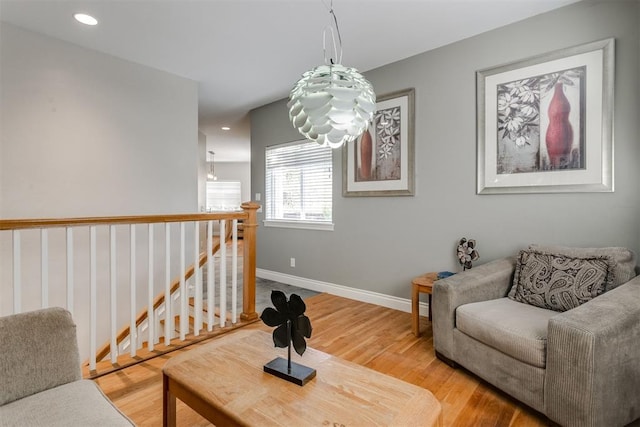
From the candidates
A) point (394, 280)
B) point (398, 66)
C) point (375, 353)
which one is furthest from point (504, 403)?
point (398, 66)

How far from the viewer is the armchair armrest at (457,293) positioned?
2.13 metres

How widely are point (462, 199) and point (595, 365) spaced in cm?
168

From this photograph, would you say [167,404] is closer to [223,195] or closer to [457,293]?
[457,293]

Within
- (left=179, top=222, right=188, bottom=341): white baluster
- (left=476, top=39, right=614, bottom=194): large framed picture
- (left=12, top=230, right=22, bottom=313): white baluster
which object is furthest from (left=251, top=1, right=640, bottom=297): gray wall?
(left=12, top=230, right=22, bottom=313): white baluster

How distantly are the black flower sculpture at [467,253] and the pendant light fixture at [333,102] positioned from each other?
1709 mm

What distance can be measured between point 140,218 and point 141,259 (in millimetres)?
1354

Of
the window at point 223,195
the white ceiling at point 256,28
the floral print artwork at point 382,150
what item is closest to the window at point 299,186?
the floral print artwork at point 382,150

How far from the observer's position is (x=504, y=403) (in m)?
1.81

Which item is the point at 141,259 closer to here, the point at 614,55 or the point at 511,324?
the point at 511,324

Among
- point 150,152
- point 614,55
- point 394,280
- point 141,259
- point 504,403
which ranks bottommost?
point 504,403

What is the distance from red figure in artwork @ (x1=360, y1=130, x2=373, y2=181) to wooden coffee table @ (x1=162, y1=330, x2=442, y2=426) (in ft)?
7.98

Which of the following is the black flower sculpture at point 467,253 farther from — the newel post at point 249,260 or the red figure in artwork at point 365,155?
the newel post at point 249,260

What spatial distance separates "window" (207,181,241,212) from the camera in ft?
37.4

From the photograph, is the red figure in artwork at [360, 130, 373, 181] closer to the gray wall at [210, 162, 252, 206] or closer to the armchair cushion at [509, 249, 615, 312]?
the armchair cushion at [509, 249, 615, 312]
